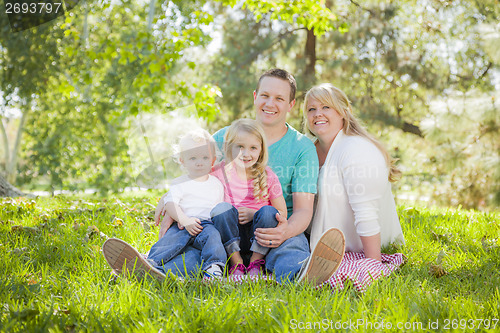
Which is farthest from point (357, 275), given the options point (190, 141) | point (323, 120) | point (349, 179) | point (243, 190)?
point (190, 141)

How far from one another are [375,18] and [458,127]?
3895 millimetres

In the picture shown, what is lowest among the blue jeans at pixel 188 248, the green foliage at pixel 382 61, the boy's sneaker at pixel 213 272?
the boy's sneaker at pixel 213 272

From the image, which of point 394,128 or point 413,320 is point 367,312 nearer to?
point 413,320

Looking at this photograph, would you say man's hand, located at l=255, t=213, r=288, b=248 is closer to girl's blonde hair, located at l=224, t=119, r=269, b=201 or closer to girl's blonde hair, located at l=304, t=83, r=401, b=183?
girl's blonde hair, located at l=224, t=119, r=269, b=201

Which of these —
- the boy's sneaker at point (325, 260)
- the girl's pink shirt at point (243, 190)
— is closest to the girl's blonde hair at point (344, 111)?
the girl's pink shirt at point (243, 190)

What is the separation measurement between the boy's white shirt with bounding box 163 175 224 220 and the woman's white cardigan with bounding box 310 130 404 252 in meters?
0.75

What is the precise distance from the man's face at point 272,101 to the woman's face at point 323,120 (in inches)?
7.9

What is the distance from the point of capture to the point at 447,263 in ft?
8.84

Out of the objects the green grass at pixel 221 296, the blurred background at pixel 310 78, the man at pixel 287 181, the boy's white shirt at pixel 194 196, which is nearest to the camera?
the green grass at pixel 221 296

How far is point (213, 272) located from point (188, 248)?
1.23ft

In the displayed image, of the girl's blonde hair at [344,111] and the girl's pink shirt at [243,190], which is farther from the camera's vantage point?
the girl's blonde hair at [344,111]

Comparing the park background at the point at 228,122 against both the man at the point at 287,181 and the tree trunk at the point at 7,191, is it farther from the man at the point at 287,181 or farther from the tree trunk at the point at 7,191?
the man at the point at 287,181

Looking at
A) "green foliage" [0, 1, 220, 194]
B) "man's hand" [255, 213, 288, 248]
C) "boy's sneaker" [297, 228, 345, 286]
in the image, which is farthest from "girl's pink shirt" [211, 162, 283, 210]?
"green foliage" [0, 1, 220, 194]

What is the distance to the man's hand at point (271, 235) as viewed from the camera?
2.48m
